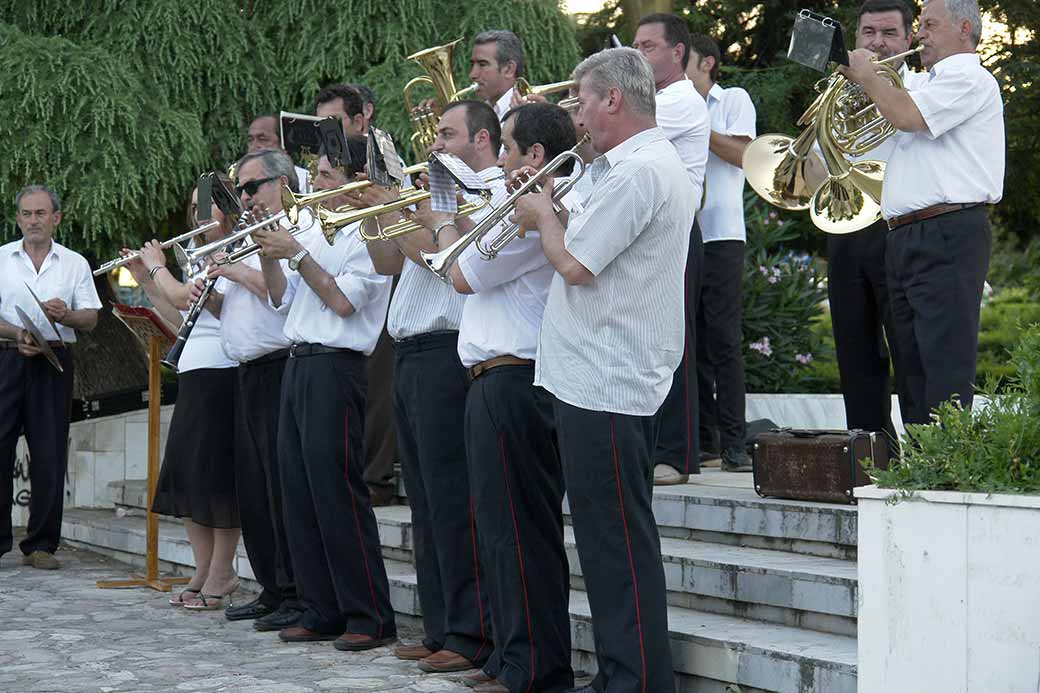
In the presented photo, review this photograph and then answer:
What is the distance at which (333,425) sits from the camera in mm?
5637

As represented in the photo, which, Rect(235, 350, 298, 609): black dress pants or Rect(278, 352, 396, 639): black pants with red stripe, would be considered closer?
Rect(278, 352, 396, 639): black pants with red stripe

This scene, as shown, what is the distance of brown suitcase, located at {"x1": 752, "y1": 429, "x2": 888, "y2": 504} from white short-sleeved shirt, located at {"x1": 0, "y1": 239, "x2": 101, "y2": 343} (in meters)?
4.58

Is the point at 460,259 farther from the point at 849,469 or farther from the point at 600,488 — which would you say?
the point at 849,469

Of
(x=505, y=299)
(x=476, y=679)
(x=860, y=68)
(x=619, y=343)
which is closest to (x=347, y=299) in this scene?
(x=505, y=299)

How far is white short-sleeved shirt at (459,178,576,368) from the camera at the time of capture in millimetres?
4688

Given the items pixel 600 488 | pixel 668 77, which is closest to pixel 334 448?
pixel 600 488

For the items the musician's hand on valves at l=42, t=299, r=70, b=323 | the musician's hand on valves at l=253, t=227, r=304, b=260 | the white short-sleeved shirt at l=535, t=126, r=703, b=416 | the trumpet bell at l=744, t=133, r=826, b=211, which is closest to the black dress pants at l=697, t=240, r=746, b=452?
the trumpet bell at l=744, t=133, r=826, b=211

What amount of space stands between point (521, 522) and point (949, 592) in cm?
155

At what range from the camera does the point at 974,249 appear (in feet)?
16.6

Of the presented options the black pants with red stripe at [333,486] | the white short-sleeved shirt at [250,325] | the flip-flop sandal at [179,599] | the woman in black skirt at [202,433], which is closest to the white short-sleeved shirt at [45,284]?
the woman in black skirt at [202,433]

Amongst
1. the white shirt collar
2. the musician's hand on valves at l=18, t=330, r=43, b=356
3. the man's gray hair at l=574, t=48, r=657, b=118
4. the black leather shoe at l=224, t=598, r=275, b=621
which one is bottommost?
the black leather shoe at l=224, t=598, r=275, b=621

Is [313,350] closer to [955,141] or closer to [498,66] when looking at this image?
[498,66]

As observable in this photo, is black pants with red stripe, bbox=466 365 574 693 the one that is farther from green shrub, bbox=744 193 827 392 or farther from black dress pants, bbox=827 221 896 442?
green shrub, bbox=744 193 827 392

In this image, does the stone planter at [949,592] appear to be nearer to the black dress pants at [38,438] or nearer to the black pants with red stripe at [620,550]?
the black pants with red stripe at [620,550]
